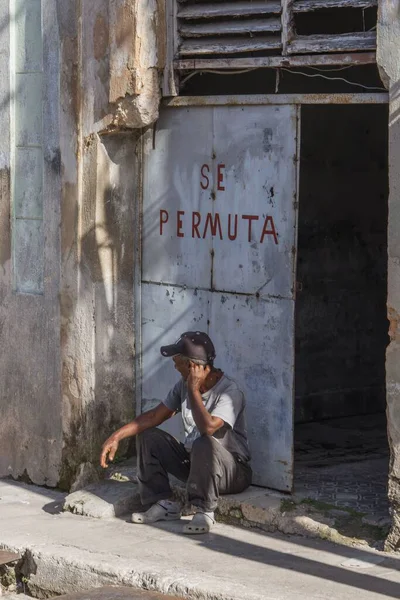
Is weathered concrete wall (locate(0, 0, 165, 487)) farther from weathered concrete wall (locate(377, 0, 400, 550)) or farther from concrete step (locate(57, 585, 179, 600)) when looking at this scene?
concrete step (locate(57, 585, 179, 600))

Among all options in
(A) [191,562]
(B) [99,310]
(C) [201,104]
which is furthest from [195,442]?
(C) [201,104]

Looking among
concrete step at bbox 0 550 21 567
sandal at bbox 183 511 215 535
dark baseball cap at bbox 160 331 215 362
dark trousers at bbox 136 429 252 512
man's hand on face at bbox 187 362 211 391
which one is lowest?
concrete step at bbox 0 550 21 567

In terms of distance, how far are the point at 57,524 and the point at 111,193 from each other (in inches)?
89.0

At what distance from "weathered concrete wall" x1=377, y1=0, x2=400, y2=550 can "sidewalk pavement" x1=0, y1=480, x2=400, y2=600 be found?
0.68 meters

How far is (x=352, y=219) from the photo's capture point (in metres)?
9.89

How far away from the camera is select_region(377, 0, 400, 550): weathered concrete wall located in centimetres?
637

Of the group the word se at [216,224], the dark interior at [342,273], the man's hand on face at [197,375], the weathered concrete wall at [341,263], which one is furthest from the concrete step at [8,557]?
the weathered concrete wall at [341,263]

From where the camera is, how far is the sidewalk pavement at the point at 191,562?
6.09m

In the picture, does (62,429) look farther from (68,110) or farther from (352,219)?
(352,219)

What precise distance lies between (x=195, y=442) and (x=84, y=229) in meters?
1.83

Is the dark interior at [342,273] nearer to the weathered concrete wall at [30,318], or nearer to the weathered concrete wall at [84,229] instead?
the weathered concrete wall at [84,229]

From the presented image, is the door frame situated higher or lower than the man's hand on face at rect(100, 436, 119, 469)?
higher

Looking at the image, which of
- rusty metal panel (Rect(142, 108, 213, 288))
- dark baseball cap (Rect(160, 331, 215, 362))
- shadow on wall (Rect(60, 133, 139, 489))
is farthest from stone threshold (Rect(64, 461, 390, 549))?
rusty metal panel (Rect(142, 108, 213, 288))

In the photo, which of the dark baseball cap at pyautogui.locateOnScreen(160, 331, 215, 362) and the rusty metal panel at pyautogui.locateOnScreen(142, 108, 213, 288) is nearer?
the dark baseball cap at pyautogui.locateOnScreen(160, 331, 215, 362)
